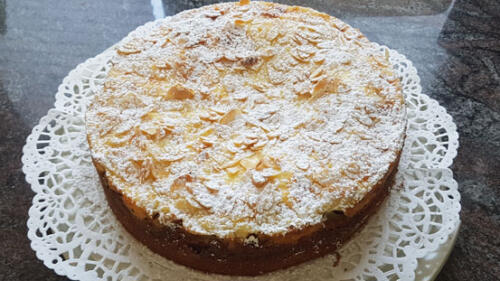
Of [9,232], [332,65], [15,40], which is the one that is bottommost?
[9,232]

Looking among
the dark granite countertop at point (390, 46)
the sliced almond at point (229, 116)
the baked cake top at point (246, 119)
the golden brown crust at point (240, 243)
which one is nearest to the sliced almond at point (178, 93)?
the baked cake top at point (246, 119)

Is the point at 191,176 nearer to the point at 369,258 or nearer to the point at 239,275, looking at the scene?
the point at 239,275

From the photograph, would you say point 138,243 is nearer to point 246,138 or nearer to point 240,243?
point 240,243

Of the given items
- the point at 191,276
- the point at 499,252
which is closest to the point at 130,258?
the point at 191,276

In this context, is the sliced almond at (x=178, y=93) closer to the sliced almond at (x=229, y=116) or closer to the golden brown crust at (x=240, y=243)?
the sliced almond at (x=229, y=116)

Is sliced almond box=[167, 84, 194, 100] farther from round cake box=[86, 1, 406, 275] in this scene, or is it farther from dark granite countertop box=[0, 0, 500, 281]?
dark granite countertop box=[0, 0, 500, 281]

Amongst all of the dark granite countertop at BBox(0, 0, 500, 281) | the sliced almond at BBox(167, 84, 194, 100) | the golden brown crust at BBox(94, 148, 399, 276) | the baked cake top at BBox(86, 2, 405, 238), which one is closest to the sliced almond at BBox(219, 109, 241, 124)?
the baked cake top at BBox(86, 2, 405, 238)
